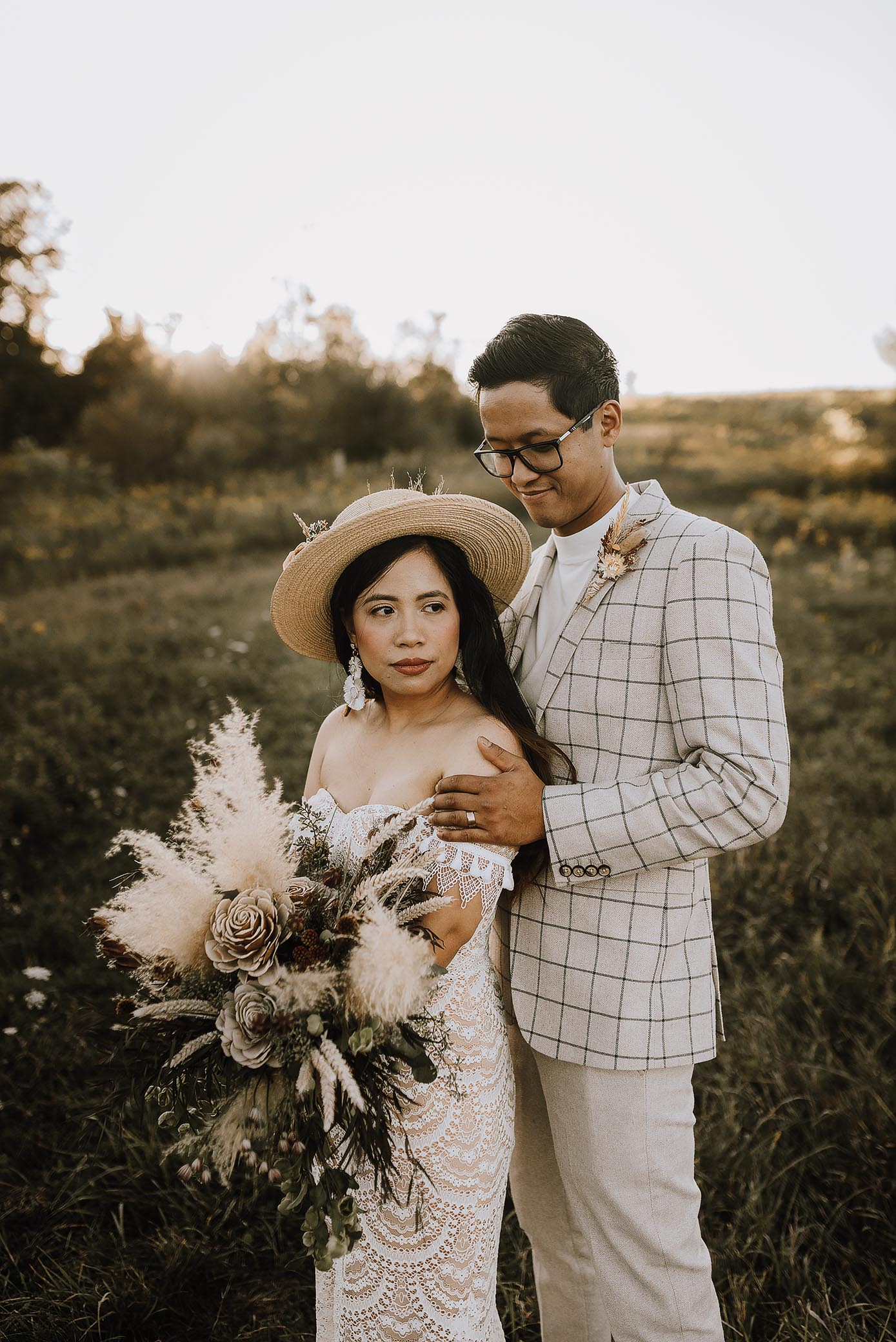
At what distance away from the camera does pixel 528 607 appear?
2686 millimetres

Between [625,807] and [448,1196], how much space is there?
1.01 m

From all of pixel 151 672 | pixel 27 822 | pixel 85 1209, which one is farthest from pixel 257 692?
pixel 85 1209

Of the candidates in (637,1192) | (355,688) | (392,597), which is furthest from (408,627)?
(637,1192)

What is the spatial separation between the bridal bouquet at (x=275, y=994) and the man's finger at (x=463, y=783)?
0.26m

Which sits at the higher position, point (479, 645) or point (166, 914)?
point (479, 645)

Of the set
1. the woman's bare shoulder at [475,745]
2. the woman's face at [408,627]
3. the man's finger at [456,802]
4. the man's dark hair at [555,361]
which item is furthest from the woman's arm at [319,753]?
the man's dark hair at [555,361]

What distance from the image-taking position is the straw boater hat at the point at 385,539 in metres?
2.25

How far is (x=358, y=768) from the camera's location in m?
2.41

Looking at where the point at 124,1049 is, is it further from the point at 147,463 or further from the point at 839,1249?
the point at 147,463

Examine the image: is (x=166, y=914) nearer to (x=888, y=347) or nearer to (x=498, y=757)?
(x=498, y=757)

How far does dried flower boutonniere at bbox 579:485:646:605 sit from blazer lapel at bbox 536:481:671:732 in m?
0.01

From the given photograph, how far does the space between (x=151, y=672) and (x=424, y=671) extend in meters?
6.13

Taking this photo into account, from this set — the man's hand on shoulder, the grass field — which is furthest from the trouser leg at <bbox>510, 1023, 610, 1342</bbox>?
the man's hand on shoulder

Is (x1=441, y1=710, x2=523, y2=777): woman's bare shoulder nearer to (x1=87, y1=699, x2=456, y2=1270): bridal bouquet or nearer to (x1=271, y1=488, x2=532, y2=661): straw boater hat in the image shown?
(x1=87, y1=699, x2=456, y2=1270): bridal bouquet
